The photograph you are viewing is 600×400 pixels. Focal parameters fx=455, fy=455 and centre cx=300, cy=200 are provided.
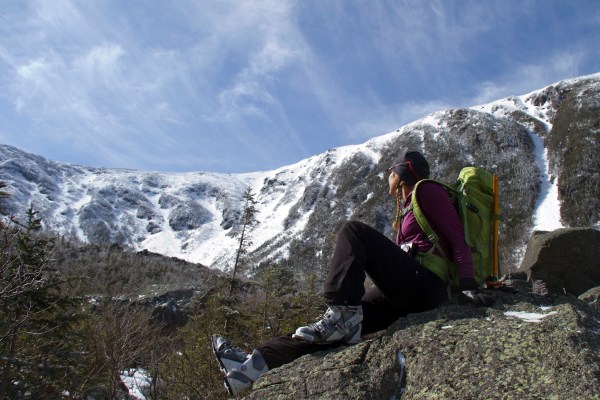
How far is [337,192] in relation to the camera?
15812 cm

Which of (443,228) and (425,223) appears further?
(425,223)

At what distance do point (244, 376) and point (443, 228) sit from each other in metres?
2.18

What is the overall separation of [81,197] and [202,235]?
182 feet

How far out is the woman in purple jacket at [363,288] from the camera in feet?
12.6

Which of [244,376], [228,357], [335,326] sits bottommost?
[244,376]

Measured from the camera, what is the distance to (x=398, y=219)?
16.1ft

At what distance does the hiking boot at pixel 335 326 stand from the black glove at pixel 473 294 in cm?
93

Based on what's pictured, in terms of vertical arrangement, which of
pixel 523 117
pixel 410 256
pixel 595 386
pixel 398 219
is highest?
pixel 523 117

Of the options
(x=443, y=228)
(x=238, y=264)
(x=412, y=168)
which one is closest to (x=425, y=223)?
(x=443, y=228)

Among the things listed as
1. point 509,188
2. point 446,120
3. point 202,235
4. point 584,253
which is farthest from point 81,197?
point 584,253

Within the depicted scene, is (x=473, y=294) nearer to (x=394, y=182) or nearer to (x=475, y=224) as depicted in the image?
(x=475, y=224)

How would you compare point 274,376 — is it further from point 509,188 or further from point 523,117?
point 523,117

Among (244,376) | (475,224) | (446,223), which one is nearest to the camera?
(244,376)

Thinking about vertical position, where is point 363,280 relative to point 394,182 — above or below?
below
